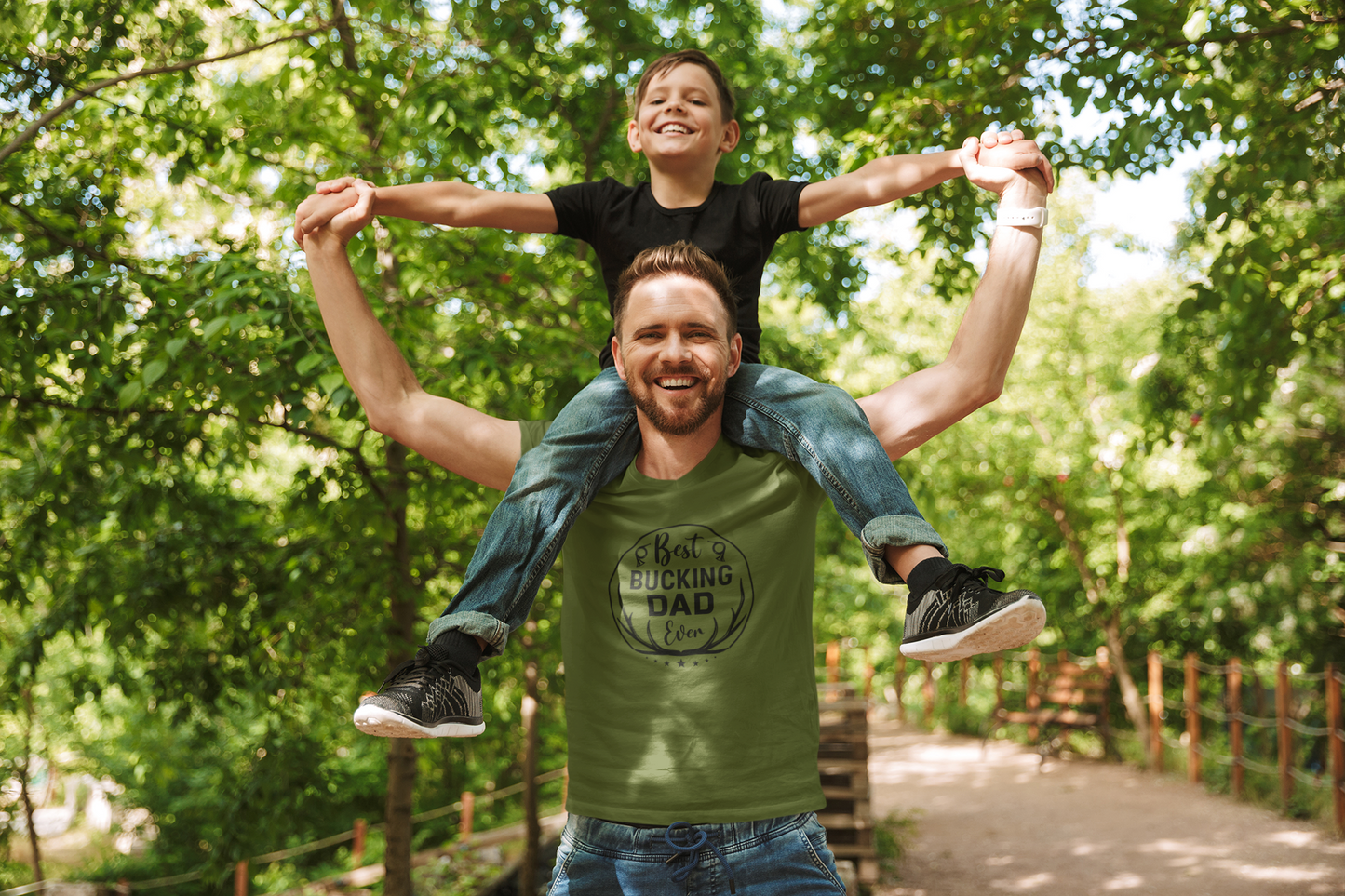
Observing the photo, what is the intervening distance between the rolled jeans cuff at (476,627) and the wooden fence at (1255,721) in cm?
801

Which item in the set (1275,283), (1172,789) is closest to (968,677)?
(1172,789)

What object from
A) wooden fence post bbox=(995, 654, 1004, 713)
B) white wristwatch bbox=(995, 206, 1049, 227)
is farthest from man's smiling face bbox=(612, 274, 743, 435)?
wooden fence post bbox=(995, 654, 1004, 713)

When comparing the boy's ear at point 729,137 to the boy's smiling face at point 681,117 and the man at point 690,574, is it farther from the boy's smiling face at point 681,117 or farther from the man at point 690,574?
the man at point 690,574

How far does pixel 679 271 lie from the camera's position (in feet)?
5.70

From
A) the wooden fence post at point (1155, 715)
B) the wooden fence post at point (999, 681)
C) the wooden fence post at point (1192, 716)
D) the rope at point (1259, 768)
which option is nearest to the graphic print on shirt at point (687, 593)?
the rope at point (1259, 768)

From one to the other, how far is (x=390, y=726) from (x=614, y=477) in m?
0.64

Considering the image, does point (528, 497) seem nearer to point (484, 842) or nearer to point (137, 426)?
point (137, 426)

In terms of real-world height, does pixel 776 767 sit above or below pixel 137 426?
below

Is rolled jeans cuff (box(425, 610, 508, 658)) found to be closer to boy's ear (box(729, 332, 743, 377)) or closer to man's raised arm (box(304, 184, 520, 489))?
man's raised arm (box(304, 184, 520, 489))

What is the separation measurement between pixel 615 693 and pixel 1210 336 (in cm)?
674

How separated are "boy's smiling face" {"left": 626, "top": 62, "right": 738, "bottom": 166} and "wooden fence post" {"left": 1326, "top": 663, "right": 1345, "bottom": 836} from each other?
8.10 metres

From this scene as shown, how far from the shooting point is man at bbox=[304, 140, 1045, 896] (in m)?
1.68

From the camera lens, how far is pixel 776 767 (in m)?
1.71

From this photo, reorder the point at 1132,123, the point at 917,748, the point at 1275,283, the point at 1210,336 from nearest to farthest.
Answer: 1. the point at 1132,123
2. the point at 1275,283
3. the point at 1210,336
4. the point at 917,748
